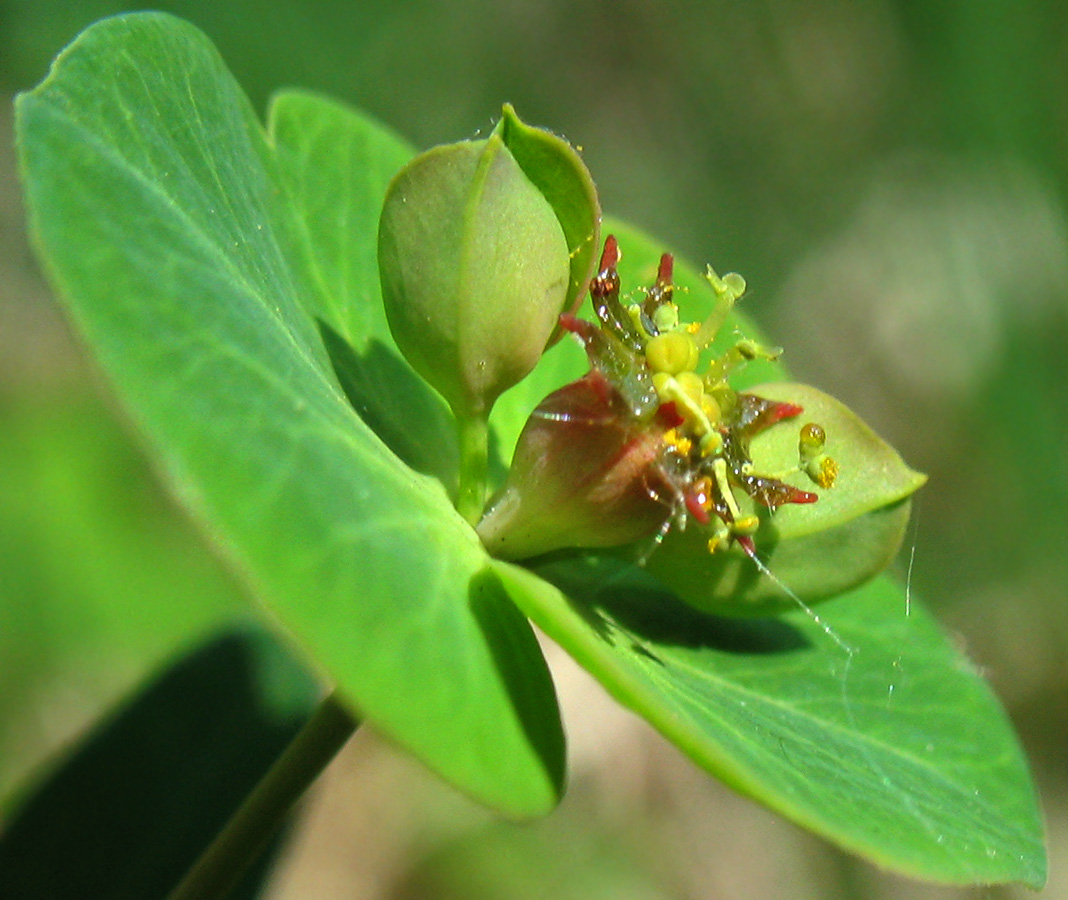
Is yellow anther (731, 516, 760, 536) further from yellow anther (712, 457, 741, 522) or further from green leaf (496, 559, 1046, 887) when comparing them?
green leaf (496, 559, 1046, 887)

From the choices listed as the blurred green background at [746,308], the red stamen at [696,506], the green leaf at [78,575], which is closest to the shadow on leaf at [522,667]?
the red stamen at [696,506]

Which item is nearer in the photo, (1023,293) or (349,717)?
(349,717)

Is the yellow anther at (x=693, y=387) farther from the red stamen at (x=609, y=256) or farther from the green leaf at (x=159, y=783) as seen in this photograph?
the green leaf at (x=159, y=783)

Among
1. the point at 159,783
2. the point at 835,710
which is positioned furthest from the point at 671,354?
the point at 159,783

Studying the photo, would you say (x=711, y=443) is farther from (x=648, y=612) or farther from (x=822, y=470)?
(x=648, y=612)

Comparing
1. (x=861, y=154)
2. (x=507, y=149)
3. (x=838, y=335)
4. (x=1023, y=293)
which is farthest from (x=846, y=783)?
(x=861, y=154)

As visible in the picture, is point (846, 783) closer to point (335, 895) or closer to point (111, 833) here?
point (111, 833)

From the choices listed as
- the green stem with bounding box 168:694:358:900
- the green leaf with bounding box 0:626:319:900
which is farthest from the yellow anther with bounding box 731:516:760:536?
the green leaf with bounding box 0:626:319:900
